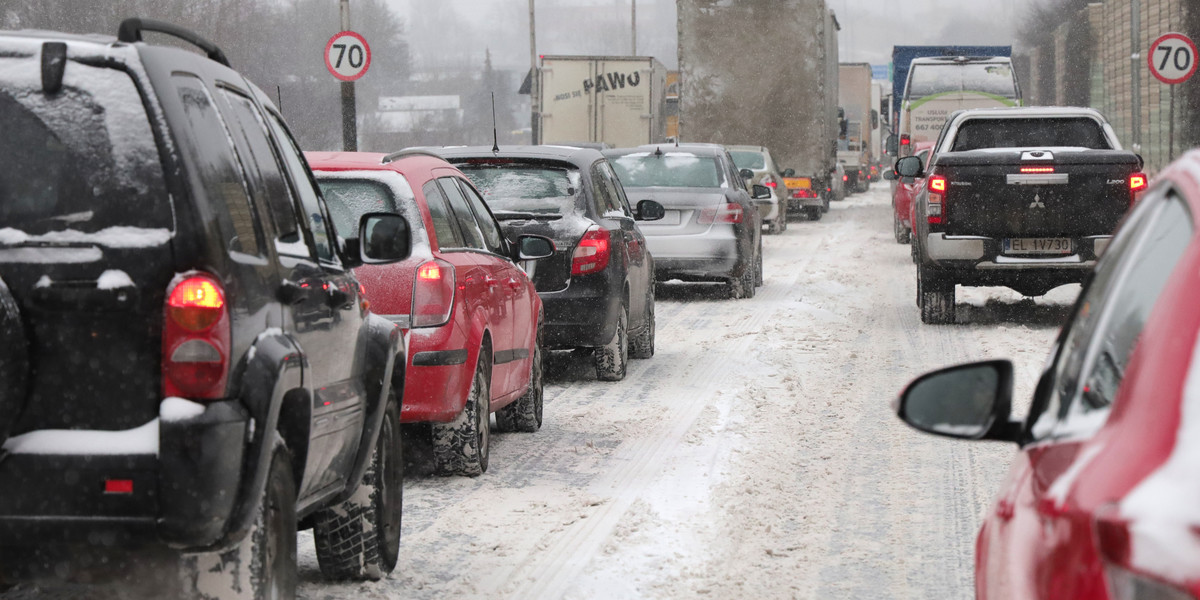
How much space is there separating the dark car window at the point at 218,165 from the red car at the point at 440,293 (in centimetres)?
300

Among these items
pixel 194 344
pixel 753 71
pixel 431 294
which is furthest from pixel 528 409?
pixel 753 71

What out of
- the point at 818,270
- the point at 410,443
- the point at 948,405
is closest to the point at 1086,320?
the point at 948,405

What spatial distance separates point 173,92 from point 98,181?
0.28 metres

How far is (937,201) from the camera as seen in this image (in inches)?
558

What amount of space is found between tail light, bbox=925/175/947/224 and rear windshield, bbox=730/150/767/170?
14.8 metres

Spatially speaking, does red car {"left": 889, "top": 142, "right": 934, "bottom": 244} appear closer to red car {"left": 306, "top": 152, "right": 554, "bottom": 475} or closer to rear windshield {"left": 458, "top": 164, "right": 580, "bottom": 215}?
rear windshield {"left": 458, "top": 164, "right": 580, "bottom": 215}

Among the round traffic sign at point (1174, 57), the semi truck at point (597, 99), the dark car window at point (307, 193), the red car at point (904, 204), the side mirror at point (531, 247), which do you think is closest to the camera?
the dark car window at point (307, 193)

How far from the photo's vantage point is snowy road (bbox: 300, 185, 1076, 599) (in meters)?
5.81

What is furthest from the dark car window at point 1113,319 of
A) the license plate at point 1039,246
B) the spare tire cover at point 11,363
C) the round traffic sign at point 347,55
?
the round traffic sign at point 347,55

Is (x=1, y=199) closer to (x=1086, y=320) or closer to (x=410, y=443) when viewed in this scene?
(x=1086, y=320)

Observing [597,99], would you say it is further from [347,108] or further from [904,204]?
[347,108]

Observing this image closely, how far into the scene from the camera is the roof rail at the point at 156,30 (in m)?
3.97

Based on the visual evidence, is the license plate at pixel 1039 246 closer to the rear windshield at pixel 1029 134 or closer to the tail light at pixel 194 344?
the rear windshield at pixel 1029 134

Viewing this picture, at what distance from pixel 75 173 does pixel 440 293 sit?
12.1ft
